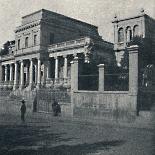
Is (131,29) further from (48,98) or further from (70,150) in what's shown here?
(70,150)

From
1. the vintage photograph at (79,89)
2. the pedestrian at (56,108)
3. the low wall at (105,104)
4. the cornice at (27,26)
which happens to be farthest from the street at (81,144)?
the cornice at (27,26)

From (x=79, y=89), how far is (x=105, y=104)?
3.00m

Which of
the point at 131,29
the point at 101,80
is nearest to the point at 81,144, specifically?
the point at 101,80

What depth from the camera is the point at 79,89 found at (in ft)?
65.7

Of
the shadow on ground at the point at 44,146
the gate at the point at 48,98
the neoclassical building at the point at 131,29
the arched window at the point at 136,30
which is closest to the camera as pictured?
the shadow on ground at the point at 44,146

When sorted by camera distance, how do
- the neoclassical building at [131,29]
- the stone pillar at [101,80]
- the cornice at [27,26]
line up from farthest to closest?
the cornice at [27,26] < the neoclassical building at [131,29] < the stone pillar at [101,80]

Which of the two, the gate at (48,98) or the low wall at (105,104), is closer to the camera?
the low wall at (105,104)

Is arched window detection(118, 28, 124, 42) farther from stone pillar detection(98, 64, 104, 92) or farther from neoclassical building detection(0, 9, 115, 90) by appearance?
stone pillar detection(98, 64, 104, 92)

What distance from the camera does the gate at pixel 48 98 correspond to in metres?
21.2

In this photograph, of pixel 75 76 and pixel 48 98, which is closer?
pixel 75 76

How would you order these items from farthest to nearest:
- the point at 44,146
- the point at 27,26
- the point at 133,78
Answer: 1. the point at 27,26
2. the point at 133,78
3. the point at 44,146

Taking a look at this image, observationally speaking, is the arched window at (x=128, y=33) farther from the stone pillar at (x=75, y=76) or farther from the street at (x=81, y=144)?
the street at (x=81, y=144)

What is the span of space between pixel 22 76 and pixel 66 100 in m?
22.6

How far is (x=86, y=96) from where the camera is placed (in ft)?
62.2
